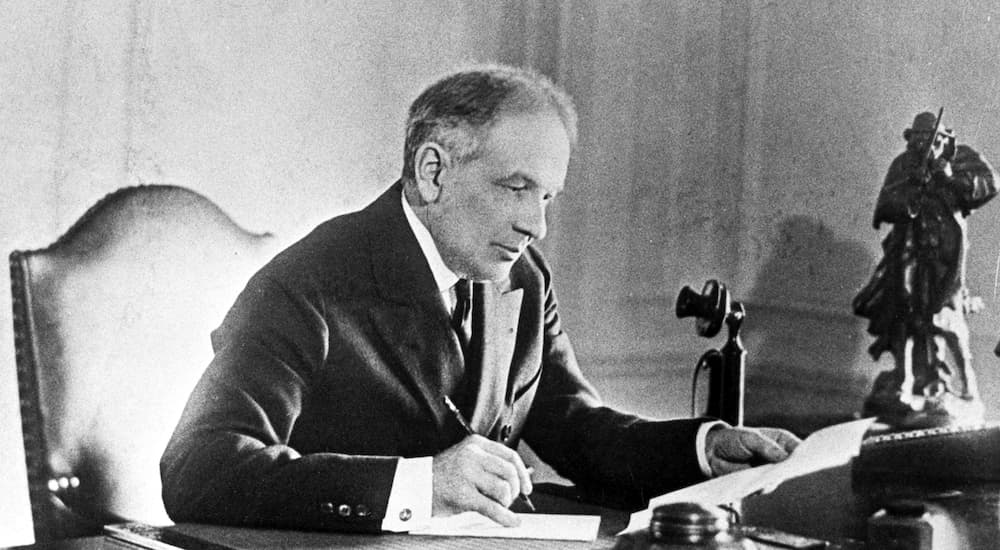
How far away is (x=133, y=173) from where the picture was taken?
217 cm


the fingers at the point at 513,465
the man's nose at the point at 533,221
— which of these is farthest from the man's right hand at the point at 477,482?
the man's nose at the point at 533,221

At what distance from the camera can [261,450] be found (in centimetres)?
224

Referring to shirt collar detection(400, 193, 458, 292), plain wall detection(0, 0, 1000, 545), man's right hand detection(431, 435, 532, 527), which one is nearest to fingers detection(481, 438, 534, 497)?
man's right hand detection(431, 435, 532, 527)

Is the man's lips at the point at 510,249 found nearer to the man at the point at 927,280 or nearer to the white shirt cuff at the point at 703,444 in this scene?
the white shirt cuff at the point at 703,444

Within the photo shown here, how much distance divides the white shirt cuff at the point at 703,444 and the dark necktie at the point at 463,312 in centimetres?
60

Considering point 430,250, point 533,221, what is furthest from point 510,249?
point 430,250

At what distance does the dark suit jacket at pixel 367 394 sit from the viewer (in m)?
2.22

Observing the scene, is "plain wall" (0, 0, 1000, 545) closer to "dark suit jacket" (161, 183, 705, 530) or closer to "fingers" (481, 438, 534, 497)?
"dark suit jacket" (161, 183, 705, 530)

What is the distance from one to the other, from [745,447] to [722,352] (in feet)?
0.99

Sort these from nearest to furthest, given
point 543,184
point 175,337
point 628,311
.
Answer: point 175,337 → point 543,184 → point 628,311

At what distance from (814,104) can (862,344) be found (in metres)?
0.58

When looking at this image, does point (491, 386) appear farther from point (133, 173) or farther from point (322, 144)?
point (133, 173)

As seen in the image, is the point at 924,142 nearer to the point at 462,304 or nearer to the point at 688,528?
the point at 462,304

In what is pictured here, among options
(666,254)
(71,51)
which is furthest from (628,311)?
(71,51)
